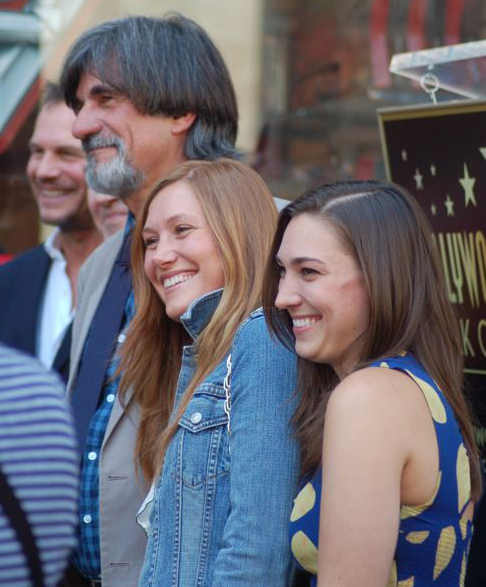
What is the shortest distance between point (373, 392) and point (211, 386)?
20.0 inches

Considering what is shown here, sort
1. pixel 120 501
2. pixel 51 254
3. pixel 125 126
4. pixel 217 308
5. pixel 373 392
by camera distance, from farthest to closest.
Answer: pixel 51 254 → pixel 125 126 → pixel 120 501 → pixel 217 308 → pixel 373 392

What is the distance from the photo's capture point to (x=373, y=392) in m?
1.93

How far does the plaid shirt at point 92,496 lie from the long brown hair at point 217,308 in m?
0.16

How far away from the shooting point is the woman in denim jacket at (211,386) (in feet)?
7.00

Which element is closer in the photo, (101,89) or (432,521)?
(432,521)

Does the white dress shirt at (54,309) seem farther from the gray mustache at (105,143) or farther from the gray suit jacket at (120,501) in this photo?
the gray suit jacket at (120,501)

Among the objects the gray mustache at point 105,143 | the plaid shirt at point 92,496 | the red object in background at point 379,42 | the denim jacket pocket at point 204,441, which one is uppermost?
the red object in background at point 379,42

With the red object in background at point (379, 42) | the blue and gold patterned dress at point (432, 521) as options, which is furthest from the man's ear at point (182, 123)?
the red object in background at point (379, 42)

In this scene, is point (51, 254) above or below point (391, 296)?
above

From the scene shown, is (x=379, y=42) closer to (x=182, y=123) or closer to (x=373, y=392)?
(x=182, y=123)

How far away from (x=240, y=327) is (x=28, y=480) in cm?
121

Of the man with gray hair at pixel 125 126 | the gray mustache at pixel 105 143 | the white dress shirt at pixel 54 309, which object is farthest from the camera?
the white dress shirt at pixel 54 309

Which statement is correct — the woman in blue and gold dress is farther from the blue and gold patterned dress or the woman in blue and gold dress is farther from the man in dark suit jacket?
the man in dark suit jacket

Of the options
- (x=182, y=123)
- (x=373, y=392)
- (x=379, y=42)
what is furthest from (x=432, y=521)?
(x=379, y=42)
